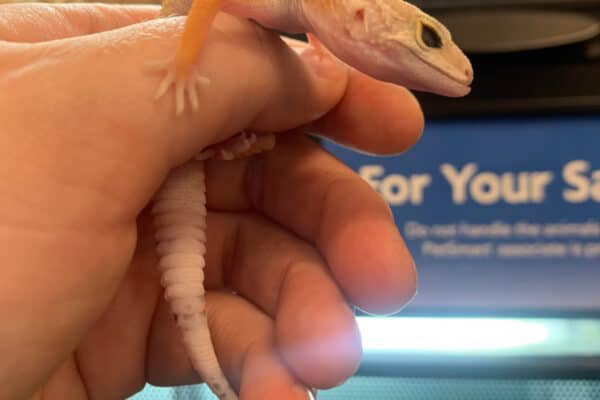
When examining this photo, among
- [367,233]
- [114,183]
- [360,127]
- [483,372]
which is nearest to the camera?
[114,183]

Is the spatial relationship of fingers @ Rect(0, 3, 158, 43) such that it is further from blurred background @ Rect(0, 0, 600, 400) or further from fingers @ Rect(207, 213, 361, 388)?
blurred background @ Rect(0, 0, 600, 400)

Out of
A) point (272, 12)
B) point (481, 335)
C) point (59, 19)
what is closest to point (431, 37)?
point (272, 12)

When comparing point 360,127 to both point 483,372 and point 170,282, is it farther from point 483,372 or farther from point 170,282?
point 483,372

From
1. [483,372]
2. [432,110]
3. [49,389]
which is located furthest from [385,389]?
[49,389]

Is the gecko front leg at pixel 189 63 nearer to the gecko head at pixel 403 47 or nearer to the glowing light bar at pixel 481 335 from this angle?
the gecko head at pixel 403 47

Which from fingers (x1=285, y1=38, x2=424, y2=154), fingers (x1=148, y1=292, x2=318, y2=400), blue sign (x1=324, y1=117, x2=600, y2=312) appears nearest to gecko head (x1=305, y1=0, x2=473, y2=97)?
fingers (x1=285, y1=38, x2=424, y2=154)

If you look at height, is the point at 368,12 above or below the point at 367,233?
above
